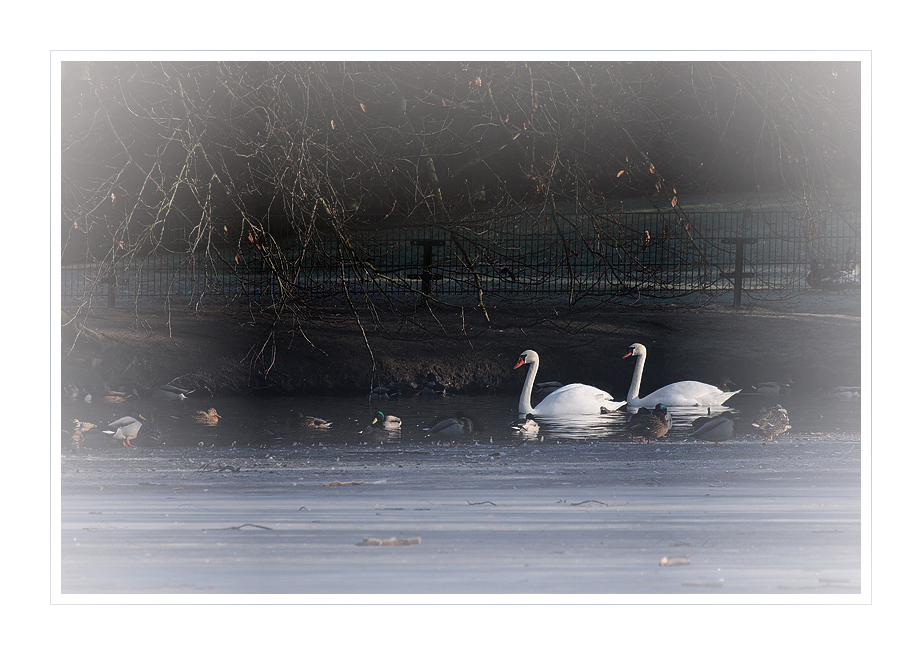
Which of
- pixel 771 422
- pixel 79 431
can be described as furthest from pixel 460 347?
pixel 79 431

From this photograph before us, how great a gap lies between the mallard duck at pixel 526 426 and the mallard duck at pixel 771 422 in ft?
4.84

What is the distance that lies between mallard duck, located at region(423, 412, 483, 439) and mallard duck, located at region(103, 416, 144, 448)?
1.93m

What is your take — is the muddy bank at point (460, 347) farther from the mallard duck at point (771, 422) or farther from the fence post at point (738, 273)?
the mallard duck at point (771, 422)

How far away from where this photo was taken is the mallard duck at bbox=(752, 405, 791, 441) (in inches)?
179

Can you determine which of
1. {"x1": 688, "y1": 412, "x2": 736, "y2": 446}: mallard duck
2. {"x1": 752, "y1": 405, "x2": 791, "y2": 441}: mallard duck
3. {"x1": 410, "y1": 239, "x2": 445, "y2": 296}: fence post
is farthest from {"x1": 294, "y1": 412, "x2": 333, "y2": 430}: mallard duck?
{"x1": 752, "y1": 405, "x2": 791, "y2": 441}: mallard duck

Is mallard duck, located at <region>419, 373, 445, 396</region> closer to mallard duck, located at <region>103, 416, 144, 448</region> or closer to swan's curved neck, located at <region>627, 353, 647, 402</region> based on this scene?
swan's curved neck, located at <region>627, 353, 647, 402</region>

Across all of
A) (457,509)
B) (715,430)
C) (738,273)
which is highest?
(738,273)

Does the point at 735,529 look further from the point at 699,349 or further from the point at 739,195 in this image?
the point at 739,195

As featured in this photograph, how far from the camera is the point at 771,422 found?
4.57 meters

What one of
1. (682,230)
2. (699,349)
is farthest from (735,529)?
(682,230)

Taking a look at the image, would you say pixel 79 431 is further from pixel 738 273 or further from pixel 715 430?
pixel 738 273

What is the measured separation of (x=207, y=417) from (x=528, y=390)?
7.22 feet

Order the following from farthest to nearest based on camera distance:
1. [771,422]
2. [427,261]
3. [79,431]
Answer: [427,261]
[771,422]
[79,431]
